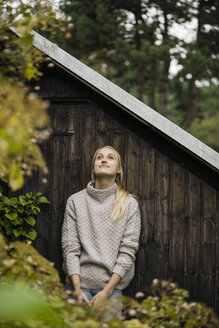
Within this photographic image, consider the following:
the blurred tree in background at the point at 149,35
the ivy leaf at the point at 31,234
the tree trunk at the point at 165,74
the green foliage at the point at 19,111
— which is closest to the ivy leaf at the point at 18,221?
the ivy leaf at the point at 31,234

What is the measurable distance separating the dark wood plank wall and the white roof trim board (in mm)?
352

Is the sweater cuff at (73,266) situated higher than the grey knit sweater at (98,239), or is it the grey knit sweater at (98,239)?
the grey knit sweater at (98,239)

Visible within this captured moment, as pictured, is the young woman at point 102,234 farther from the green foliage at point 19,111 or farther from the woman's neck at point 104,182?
the green foliage at point 19,111

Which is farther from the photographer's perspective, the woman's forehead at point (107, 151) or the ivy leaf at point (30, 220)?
the ivy leaf at point (30, 220)

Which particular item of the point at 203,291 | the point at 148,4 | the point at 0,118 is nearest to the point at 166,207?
the point at 203,291

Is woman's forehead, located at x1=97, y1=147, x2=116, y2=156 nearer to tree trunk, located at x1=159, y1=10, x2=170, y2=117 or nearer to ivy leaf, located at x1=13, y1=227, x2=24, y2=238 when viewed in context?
ivy leaf, located at x1=13, y1=227, x2=24, y2=238

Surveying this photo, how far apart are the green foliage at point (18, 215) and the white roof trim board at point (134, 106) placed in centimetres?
115

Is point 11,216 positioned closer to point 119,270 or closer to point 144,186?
point 119,270

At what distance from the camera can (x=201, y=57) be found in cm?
834

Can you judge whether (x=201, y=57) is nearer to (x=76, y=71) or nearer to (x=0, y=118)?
(x=76, y=71)

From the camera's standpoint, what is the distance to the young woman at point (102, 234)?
307 cm

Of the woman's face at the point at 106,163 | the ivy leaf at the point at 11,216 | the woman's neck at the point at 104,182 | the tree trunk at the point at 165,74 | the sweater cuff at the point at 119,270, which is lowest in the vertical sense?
the sweater cuff at the point at 119,270

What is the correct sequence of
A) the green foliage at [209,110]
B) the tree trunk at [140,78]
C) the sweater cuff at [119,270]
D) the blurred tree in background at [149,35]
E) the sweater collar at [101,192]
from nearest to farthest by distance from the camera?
the sweater cuff at [119,270], the sweater collar at [101,192], the blurred tree in background at [149,35], the tree trunk at [140,78], the green foliage at [209,110]

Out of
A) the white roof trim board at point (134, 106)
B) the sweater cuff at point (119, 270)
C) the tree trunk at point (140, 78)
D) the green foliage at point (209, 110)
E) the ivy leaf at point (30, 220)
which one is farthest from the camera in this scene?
the green foliage at point (209, 110)
